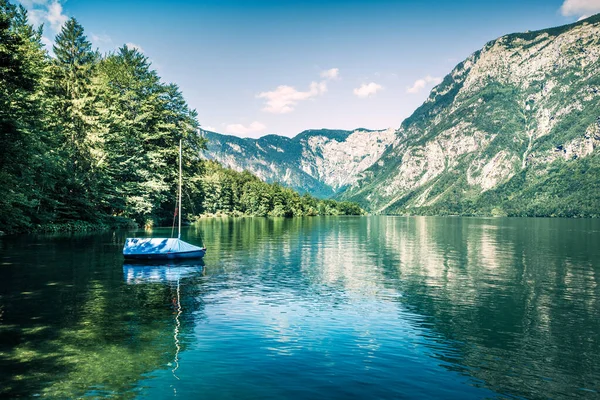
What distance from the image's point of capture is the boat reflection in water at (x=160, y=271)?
3481cm

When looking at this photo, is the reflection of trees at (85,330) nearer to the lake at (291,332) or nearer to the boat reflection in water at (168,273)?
the lake at (291,332)

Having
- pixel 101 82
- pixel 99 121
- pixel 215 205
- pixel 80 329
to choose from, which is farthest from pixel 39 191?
pixel 215 205

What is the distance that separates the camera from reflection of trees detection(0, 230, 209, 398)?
48.0 feet

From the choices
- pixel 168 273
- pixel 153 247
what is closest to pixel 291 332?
pixel 168 273

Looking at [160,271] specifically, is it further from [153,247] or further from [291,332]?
[291,332]

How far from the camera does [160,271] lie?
129ft

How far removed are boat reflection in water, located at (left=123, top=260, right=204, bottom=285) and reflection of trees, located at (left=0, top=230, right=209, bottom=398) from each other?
1.20m

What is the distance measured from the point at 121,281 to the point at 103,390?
67.6 feet

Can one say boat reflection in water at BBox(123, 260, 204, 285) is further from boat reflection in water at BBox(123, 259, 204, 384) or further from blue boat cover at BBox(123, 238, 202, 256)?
blue boat cover at BBox(123, 238, 202, 256)

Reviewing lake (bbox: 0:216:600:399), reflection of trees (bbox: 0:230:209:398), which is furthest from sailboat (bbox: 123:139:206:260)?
reflection of trees (bbox: 0:230:209:398)

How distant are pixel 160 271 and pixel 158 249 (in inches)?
156

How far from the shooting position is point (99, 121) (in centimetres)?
7550

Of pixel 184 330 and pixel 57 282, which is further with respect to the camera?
pixel 57 282

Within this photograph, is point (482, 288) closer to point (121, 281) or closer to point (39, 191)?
point (121, 281)
